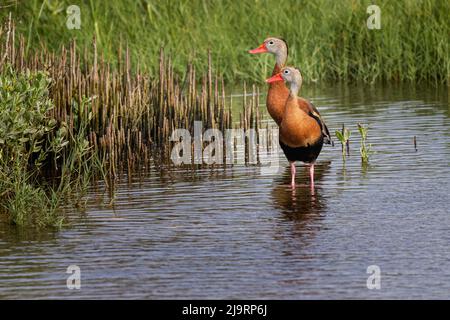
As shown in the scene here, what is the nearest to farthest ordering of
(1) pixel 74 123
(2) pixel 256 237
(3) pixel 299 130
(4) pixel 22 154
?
(2) pixel 256 237, (4) pixel 22 154, (3) pixel 299 130, (1) pixel 74 123

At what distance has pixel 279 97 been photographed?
36.2 feet

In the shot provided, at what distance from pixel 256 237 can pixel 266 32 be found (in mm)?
8970

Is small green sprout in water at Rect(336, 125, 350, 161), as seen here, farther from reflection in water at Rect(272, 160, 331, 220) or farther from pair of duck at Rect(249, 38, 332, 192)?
pair of duck at Rect(249, 38, 332, 192)

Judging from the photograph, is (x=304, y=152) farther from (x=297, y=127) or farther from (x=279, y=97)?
(x=279, y=97)

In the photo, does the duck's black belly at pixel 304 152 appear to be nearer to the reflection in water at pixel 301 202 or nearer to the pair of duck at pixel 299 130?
the pair of duck at pixel 299 130

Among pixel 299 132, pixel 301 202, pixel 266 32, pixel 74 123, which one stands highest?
pixel 266 32

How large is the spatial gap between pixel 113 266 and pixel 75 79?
3.84 meters

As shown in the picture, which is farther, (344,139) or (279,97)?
(279,97)

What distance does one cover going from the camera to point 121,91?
11.0 meters

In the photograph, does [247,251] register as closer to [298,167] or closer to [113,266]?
[113,266]

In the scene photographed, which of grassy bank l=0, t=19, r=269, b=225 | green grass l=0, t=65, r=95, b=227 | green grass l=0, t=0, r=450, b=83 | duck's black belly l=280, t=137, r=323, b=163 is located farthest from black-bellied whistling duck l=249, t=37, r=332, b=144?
green grass l=0, t=0, r=450, b=83

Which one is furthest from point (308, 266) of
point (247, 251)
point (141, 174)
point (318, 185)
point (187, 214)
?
point (141, 174)

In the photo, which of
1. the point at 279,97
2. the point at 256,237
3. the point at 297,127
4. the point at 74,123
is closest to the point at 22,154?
the point at 74,123

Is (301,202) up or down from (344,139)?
down
